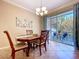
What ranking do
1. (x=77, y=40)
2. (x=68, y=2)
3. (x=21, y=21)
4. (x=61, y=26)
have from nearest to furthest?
(x=77, y=40), (x=68, y=2), (x=21, y=21), (x=61, y=26)

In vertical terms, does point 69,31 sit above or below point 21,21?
below

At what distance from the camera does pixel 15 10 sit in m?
6.71

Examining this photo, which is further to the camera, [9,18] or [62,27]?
[62,27]

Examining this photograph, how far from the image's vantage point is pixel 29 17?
7.84 m

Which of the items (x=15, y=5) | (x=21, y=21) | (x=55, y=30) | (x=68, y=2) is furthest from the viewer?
(x=55, y=30)

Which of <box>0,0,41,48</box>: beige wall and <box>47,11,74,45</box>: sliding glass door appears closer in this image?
<box>0,0,41,48</box>: beige wall

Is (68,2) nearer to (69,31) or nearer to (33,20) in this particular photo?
(69,31)

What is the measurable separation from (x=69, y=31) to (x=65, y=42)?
82cm

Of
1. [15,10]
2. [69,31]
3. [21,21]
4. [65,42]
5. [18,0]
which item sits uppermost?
[18,0]

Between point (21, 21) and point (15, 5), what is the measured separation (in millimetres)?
1110

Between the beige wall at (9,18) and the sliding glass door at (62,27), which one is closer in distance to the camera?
the beige wall at (9,18)

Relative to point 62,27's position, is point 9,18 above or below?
above

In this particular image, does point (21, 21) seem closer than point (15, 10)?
No

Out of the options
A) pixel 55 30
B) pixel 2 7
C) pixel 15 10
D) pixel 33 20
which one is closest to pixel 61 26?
pixel 55 30
